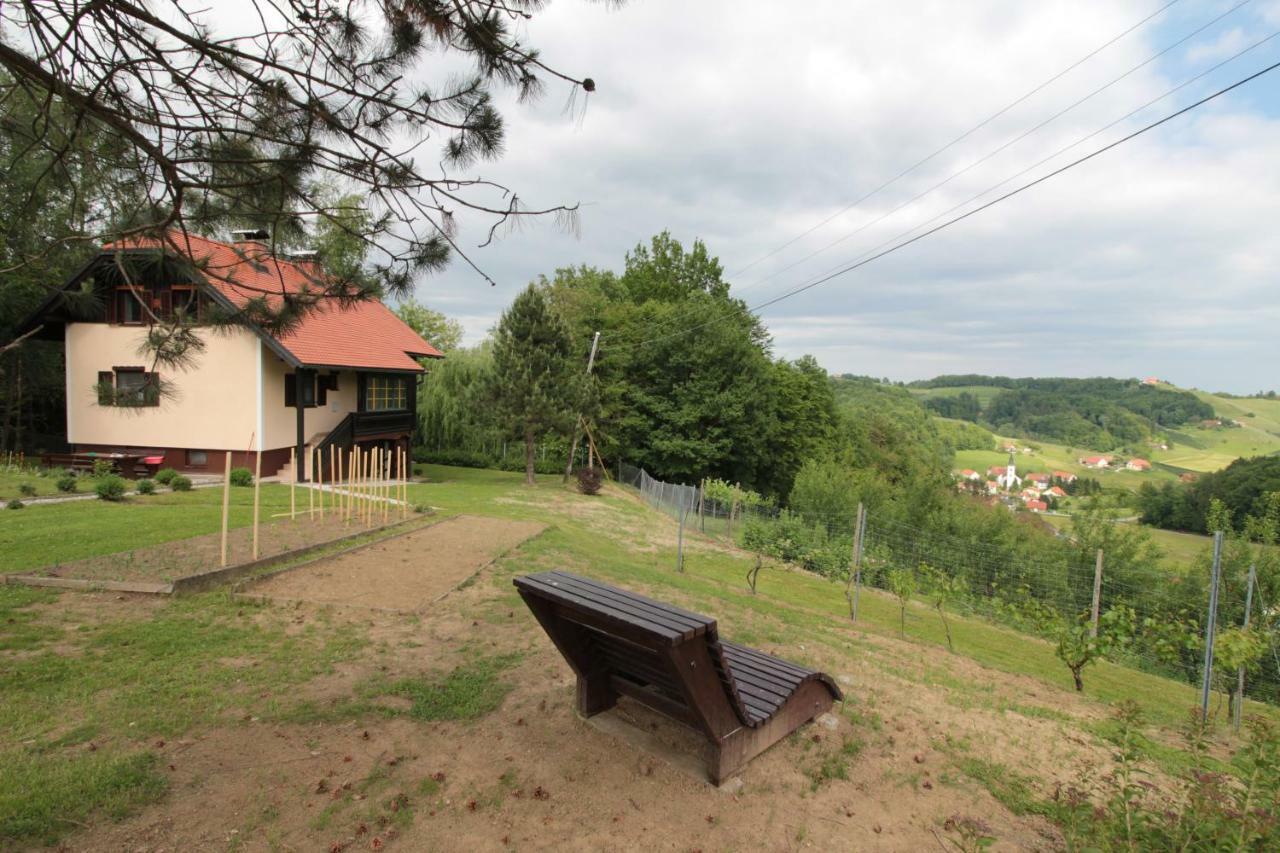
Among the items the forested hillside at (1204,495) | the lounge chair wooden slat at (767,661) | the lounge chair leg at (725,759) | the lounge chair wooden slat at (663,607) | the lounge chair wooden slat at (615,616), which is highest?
the lounge chair wooden slat at (615,616)

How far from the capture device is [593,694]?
4.19 meters

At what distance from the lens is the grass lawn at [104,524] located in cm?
803

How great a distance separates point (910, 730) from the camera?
440cm

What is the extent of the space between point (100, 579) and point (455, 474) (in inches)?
777

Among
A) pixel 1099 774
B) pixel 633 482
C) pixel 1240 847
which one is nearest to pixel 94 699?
pixel 1240 847

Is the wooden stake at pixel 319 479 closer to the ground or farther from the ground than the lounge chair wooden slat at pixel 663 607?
closer to the ground

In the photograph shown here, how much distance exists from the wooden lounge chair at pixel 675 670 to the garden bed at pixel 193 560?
197 inches

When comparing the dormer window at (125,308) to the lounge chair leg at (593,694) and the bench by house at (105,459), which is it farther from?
the lounge chair leg at (593,694)

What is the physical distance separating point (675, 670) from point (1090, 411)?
89.7 m

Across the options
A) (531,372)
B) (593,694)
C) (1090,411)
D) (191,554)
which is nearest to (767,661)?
(593,694)

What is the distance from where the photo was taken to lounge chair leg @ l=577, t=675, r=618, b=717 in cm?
415

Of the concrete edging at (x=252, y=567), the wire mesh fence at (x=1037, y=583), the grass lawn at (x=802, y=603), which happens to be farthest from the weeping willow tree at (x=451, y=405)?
the concrete edging at (x=252, y=567)

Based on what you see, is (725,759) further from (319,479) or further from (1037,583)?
(319,479)

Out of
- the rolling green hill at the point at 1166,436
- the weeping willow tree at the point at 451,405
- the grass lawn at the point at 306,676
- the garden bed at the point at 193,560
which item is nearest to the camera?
the grass lawn at the point at 306,676
